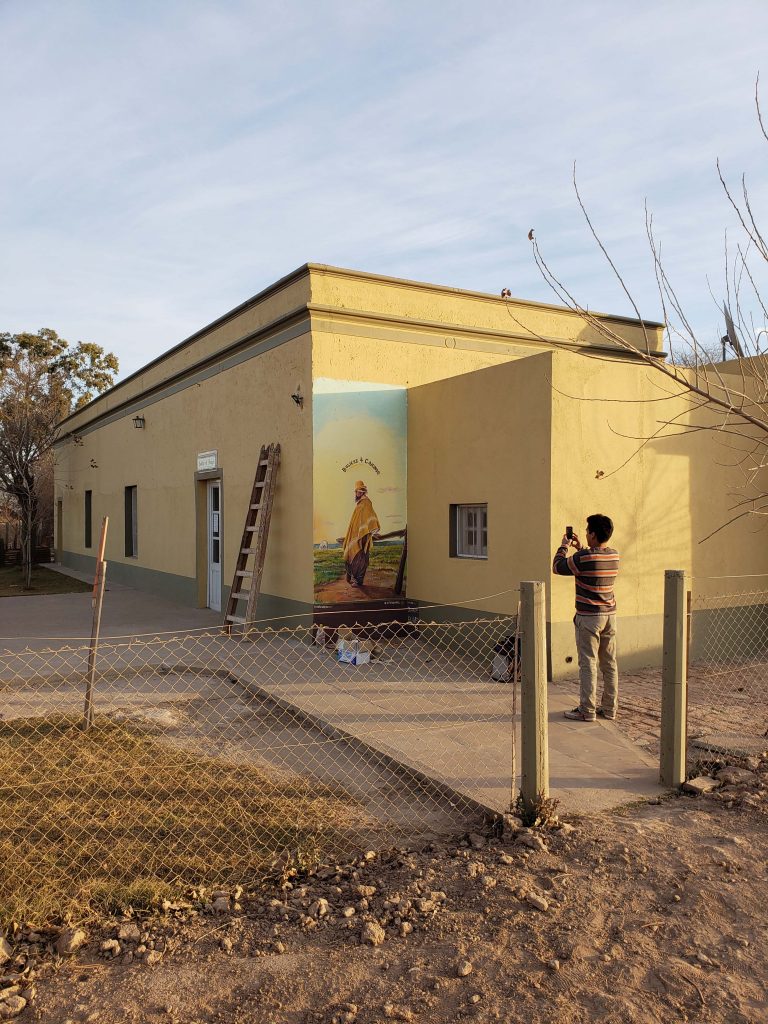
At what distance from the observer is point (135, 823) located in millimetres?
4656

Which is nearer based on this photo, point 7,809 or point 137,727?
point 7,809

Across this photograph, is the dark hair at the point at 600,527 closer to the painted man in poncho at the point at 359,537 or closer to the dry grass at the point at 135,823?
the dry grass at the point at 135,823

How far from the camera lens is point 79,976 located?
10.5 feet

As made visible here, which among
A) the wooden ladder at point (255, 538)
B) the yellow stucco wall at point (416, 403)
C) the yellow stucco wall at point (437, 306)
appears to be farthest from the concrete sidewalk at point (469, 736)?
the yellow stucco wall at point (437, 306)

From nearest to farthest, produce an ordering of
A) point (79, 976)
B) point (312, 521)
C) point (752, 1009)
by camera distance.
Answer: point (752, 1009) → point (79, 976) → point (312, 521)

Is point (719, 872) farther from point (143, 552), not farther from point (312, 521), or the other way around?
point (143, 552)

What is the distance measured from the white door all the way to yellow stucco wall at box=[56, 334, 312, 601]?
0.42m

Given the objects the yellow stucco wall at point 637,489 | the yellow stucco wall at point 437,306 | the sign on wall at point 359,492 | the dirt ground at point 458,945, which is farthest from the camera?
the yellow stucco wall at point 437,306

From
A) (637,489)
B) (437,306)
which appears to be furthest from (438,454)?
(637,489)

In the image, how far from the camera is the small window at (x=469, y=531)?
32.6ft

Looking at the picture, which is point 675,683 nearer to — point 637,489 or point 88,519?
point 637,489

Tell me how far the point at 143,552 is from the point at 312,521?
8525 millimetres

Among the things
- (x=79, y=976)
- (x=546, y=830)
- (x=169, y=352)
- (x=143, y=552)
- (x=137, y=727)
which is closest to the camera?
(x=79, y=976)

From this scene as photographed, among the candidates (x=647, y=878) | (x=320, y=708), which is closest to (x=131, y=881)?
(x=647, y=878)
